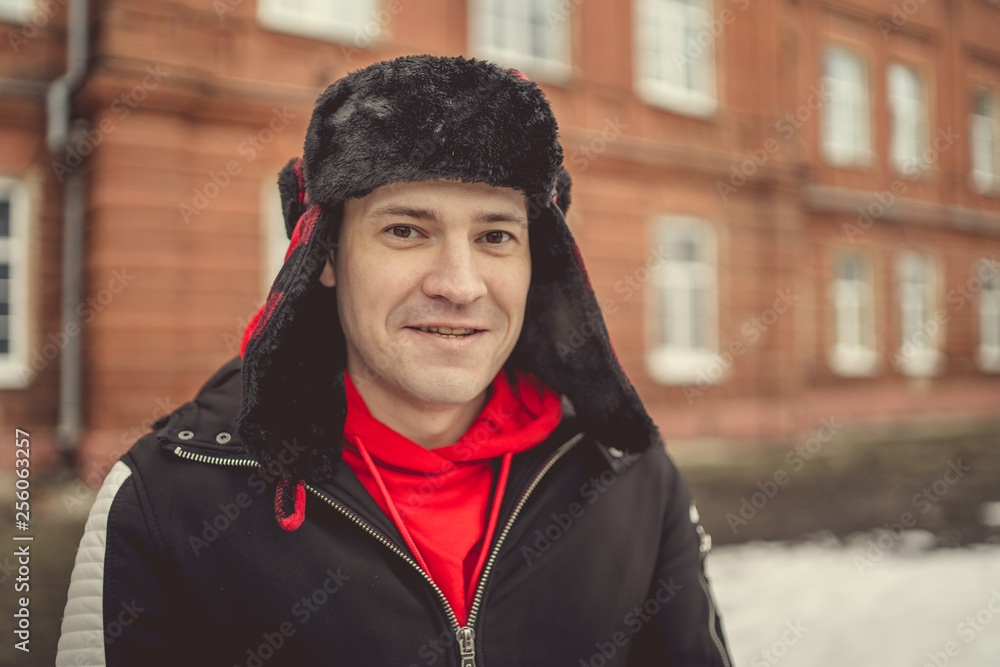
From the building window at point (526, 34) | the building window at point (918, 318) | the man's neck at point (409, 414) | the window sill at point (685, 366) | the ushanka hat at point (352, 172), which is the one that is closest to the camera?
the ushanka hat at point (352, 172)

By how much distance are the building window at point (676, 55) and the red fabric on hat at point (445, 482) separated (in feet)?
30.5

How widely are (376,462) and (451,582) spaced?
0.29m

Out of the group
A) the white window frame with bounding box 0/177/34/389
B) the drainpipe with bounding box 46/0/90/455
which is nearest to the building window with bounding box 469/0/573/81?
the drainpipe with bounding box 46/0/90/455

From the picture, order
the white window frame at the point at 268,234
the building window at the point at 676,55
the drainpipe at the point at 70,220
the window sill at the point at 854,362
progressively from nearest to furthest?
the drainpipe at the point at 70,220, the white window frame at the point at 268,234, the building window at the point at 676,55, the window sill at the point at 854,362

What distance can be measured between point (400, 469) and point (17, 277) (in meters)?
7.50

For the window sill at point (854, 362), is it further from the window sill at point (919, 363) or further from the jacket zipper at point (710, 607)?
the jacket zipper at point (710, 607)

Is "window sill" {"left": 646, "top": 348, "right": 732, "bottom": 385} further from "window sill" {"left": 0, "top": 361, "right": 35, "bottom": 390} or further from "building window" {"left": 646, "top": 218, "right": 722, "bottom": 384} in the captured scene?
"window sill" {"left": 0, "top": 361, "right": 35, "bottom": 390}

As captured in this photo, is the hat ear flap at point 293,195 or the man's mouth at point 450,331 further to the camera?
the hat ear flap at point 293,195

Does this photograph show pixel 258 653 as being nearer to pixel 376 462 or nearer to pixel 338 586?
pixel 338 586

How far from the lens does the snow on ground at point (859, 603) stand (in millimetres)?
3721

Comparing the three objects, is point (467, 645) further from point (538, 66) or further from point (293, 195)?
point (538, 66)

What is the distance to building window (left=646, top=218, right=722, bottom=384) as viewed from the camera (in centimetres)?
1005

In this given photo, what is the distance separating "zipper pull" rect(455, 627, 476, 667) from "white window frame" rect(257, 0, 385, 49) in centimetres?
745

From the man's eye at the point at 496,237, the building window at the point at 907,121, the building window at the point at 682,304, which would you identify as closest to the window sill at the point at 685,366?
the building window at the point at 682,304
